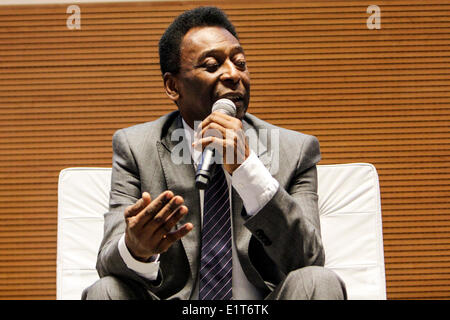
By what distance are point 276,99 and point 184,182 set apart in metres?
1.29

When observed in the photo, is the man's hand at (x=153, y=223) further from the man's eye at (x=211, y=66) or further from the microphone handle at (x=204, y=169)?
the man's eye at (x=211, y=66)

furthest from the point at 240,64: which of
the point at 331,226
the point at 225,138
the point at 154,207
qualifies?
the point at 331,226

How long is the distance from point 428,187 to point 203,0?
5.41ft

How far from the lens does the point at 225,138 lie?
119cm

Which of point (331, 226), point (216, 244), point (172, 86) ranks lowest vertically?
point (331, 226)

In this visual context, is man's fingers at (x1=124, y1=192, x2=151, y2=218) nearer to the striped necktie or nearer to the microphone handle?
the microphone handle

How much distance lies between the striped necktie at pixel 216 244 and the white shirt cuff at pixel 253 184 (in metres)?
0.23

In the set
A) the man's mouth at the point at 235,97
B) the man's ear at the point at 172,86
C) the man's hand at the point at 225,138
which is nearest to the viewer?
the man's hand at the point at 225,138

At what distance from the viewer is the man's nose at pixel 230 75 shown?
1.46m

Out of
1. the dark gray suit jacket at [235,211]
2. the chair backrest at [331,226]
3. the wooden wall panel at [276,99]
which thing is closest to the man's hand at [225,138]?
the dark gray suit jacket at [235,211]

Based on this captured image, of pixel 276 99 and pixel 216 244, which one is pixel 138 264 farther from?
pixel 276 99

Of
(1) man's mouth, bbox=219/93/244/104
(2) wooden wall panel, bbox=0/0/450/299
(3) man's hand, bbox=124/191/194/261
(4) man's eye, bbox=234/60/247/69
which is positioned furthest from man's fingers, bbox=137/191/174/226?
(2) wooden wall panel, bbox=0/0/450/299
